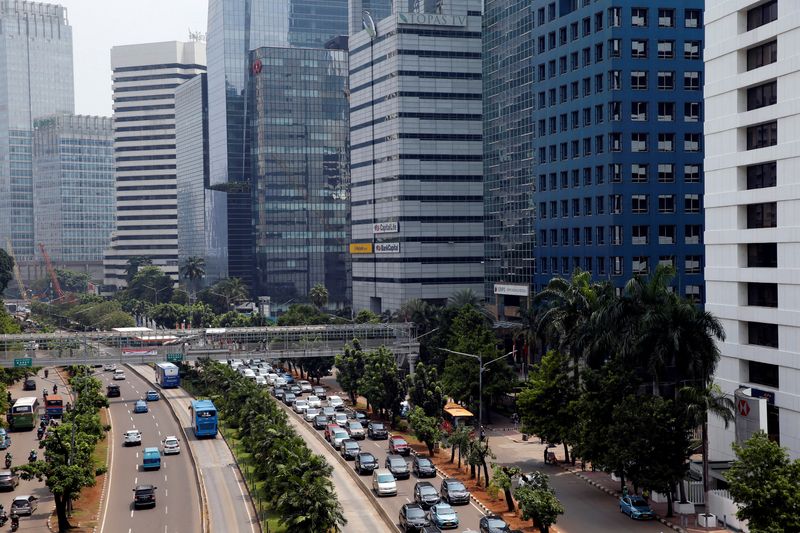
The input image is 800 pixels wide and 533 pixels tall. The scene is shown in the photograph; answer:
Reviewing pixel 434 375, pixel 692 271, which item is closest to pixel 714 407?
pixel 434 375

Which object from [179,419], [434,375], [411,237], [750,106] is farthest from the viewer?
[411,237]

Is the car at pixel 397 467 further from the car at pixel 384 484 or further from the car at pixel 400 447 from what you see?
the car at pixel 400 447

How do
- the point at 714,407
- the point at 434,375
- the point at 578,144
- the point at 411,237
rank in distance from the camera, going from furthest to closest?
1. the point at 411,237
2. the point at 578,144
3. the point at 434,375
4. the point at 714,407

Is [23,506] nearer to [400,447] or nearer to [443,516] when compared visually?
[443,516]

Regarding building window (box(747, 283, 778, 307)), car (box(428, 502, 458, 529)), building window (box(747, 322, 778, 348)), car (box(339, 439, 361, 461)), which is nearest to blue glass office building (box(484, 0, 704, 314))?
building window (box(747, 283, 778, 307))

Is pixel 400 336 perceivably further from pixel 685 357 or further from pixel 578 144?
pixel 685 357

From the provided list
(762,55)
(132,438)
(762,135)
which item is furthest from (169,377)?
(762,55)

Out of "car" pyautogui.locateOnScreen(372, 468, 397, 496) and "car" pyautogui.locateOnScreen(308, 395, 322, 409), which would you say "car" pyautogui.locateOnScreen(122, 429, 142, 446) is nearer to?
"car" pyautogui.locateOnScreen(308, 395, 322, 409)

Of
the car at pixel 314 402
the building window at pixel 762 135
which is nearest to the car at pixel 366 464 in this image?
the car at pixel 314 402
